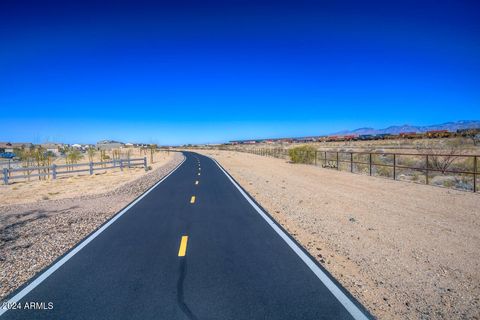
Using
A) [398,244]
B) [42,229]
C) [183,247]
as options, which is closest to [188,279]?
[183,247]

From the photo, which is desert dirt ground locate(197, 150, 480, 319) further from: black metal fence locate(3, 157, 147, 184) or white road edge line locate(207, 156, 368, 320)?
black metal fence locate(3, 157, 147, 184)

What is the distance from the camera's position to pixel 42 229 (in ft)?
29.7

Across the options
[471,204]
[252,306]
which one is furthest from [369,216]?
[252,306]

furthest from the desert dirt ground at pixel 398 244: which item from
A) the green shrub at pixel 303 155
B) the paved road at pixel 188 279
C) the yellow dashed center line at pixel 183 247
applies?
the green shrub at pixel 303 155

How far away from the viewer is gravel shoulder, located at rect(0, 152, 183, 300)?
604 cm

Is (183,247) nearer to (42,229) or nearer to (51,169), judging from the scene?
(42,229)

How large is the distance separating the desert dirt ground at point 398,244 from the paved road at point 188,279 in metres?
0.65

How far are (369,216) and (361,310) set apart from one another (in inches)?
254

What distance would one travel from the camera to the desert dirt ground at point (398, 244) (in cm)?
463

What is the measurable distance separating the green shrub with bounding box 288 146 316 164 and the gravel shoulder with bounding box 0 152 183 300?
82.0 feet

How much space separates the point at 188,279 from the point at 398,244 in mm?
4890

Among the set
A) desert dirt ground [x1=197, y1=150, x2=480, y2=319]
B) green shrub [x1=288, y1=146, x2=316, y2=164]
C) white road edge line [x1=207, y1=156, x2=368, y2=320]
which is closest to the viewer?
white road edge line [x1=207, y1=156, x2=368, y2=320]

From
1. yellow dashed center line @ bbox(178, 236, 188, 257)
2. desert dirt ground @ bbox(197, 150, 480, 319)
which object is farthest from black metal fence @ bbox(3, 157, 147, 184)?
yellow dashed center line @ bbox(178, 236, 188, 257)

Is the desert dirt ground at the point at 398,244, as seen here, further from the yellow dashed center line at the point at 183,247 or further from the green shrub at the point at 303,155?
the green shrub at the point at 303,155
